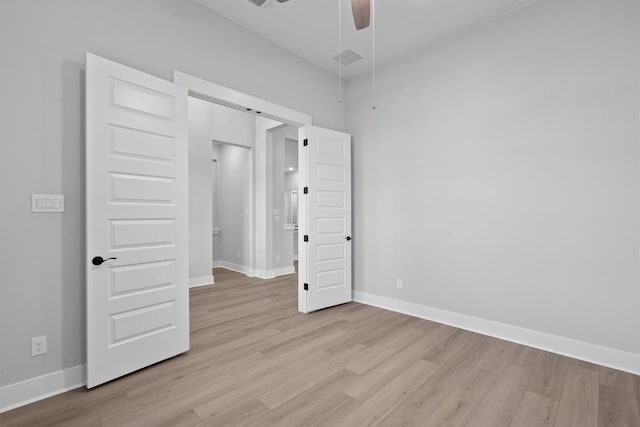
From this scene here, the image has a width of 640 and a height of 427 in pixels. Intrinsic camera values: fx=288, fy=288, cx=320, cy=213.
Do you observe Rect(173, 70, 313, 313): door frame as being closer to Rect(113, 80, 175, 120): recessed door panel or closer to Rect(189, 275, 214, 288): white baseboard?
Rect(113, 80, 175, 120): recessed door panel

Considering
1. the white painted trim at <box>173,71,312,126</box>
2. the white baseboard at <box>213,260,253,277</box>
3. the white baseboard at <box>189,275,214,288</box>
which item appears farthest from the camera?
the white baseboard at <box>213,260,253,277</box>

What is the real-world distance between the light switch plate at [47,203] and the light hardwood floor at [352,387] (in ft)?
4.22

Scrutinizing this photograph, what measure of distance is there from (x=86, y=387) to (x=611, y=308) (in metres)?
4.18

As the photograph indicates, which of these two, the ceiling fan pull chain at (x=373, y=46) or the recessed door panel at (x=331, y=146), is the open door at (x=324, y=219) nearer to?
the recessed door panel at (x=331, y=146)

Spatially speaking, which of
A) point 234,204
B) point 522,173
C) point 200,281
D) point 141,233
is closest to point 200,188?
point 234,204

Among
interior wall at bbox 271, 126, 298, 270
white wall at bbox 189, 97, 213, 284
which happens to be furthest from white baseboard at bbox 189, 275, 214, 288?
interior wall at bbox 271, 126, 298, 270

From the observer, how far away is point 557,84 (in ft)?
8.76

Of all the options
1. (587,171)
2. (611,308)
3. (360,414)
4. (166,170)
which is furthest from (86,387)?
(587,171)

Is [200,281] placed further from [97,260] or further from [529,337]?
[529,337]

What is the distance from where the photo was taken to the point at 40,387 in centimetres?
196

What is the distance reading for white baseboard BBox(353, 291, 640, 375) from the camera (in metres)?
2.37

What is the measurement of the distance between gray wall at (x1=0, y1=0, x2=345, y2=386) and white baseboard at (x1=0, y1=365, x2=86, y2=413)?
0.15 feet

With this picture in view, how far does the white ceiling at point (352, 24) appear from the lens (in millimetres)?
2848

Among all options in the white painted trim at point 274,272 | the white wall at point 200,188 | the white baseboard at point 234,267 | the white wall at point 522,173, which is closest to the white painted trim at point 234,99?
the white wall at point 522,173
